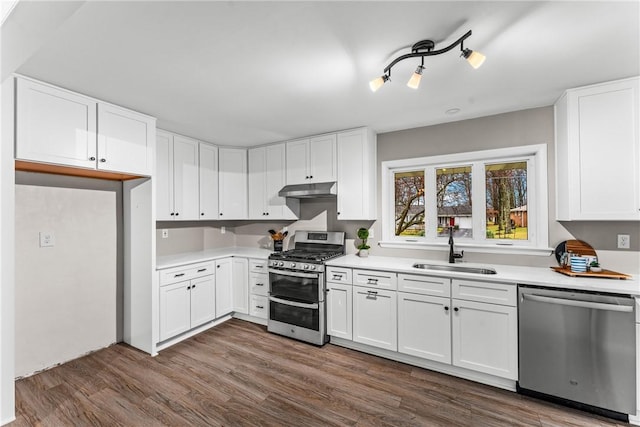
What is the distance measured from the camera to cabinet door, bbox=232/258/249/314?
147 inches

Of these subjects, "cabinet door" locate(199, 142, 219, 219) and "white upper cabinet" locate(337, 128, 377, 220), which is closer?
"white upper cabinet" locate(337, 128, 377, 220)

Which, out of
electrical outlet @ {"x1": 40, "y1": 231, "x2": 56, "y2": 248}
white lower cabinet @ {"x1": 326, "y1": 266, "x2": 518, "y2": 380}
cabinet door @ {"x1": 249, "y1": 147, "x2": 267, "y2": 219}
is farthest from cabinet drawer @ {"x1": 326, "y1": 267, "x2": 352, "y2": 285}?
electrical outlet @ {"x1": 40, "y1": 231, "x2": 56, "y2": 248}

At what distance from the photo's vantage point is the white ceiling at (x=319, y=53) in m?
1.41

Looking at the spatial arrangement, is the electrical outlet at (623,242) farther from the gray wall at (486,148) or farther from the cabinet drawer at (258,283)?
the cabinet drawer at (258,283)

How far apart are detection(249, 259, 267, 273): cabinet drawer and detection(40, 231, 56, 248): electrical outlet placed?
77.5 inches

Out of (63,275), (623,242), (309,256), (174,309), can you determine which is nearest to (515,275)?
(623,242)

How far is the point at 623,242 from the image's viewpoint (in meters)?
2.38

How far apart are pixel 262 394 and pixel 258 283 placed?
153 cm

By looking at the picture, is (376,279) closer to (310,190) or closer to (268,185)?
(310,190)

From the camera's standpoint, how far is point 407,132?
3359mm

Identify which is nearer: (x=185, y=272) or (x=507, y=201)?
(x=507, y=201)

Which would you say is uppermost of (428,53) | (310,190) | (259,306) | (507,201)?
(428,53)

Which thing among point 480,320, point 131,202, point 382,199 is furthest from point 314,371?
point 131,202

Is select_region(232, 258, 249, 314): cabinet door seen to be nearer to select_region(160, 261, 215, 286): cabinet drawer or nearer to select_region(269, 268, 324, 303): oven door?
select_region(160, 261, 215, 286): cabinet drawer
